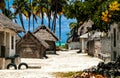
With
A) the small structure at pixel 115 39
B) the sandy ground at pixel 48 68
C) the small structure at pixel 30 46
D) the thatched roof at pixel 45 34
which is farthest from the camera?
the thatched roof at pixel 45 34

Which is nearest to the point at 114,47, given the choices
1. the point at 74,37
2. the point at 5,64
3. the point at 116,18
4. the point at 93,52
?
the point at 5,64

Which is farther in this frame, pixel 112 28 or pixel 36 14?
pixel 36 14

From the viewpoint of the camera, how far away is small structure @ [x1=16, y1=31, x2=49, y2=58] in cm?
5422

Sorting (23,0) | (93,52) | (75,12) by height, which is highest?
(23,0)

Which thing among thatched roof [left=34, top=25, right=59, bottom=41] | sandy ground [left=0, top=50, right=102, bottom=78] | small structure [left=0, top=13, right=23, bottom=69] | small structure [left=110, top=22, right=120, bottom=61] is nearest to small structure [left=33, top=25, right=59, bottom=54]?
thatched roof [left=34, top=25, right=59, bottom=41]

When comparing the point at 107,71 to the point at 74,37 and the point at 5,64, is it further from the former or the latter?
the point at 74,37

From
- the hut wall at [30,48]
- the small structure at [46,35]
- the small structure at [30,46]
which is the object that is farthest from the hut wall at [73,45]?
the hut wall at [30,48]

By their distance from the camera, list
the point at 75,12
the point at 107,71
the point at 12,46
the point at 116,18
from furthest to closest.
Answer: the point at 12,46, the point at 75,12, the point at 116,18, the point at 107,71

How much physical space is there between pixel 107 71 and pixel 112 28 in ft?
42.6

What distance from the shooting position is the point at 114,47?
1282 inches

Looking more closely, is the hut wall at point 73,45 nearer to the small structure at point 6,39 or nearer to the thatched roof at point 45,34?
the thatched roof at point 45,34

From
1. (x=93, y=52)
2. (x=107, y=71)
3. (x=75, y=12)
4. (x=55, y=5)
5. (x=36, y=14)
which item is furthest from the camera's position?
(x=36, y=14)

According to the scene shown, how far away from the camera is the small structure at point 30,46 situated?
54219mm

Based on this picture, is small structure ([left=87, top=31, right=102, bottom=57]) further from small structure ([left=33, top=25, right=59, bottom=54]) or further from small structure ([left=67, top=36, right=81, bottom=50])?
small structure ([left=67, top=36, right=81, bottom=50])
